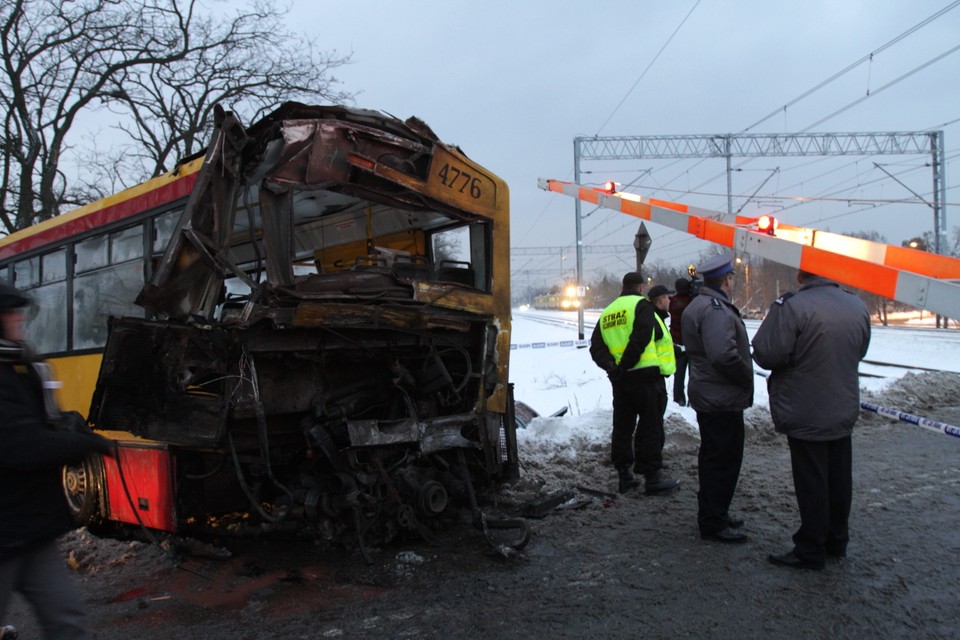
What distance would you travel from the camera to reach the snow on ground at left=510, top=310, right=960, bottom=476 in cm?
762

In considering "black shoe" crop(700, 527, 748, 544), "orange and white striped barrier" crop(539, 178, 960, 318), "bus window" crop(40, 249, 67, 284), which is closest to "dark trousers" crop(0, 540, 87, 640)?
"orange and white striped barrier" crop(539, 178, 960, 318)

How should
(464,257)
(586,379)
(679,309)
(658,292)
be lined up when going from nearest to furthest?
(464,257)
(658,292)
(679,309)
(586,379)

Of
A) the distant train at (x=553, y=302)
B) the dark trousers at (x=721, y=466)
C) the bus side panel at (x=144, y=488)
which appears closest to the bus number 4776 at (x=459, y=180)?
the dark trousers at (x=721, y=466)

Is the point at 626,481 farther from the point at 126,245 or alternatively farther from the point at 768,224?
the point at 126,245

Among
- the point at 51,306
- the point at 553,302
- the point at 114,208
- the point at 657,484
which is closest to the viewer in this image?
the point at 114,208

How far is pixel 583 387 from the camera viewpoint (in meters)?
12.7

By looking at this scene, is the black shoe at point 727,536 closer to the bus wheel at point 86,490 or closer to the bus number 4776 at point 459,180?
the bus number 4776 at point 459,180

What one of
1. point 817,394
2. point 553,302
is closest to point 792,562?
point 817,394

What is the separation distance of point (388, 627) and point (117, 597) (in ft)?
6.23

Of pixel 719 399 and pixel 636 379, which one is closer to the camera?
Result: pixel 719 399

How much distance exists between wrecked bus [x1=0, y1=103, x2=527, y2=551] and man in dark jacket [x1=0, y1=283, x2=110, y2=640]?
4.40 feet

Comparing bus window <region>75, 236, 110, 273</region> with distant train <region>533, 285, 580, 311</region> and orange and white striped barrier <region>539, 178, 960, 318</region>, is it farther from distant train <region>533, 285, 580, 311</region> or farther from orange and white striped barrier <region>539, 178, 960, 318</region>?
distant train <region>533, 285, 580, 311</region>

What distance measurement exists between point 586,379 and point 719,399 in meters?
9.37

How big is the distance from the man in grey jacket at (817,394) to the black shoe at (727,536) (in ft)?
1.26
